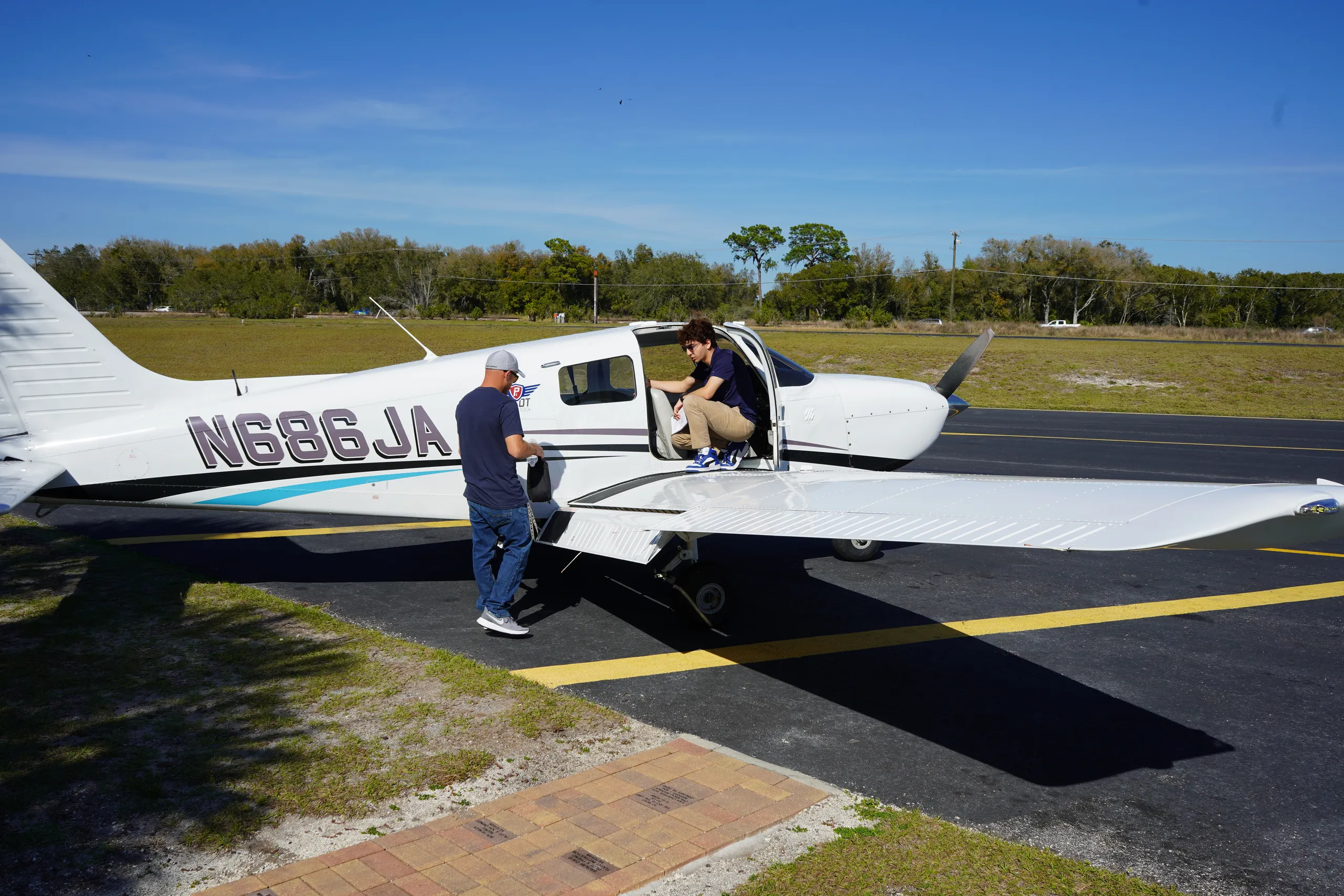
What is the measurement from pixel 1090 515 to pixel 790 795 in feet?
6.55

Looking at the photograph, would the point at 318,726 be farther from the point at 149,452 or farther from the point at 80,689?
the point at 149,452

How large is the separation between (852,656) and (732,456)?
2068 mm

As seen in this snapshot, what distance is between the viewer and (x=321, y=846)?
366cm

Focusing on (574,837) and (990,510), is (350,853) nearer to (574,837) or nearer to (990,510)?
(574,837)

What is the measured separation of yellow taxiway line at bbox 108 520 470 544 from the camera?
363 inches

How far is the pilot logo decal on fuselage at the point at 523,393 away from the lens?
7109 millimetres

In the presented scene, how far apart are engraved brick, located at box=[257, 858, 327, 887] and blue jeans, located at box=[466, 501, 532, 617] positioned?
9.50ft

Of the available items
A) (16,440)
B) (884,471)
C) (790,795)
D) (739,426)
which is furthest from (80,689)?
(884,471)

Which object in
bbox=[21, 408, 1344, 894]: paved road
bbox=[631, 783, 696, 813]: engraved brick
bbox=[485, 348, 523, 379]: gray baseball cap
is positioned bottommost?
bbox=[21, 408, 1344, 894]: paved road

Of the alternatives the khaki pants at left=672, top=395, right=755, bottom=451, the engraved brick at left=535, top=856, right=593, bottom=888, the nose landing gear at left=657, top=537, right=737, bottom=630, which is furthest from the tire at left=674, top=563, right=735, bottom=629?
the engraved brick at left=535, top=856, right=593, bottom=888

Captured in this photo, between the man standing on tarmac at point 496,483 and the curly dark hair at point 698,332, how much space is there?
161 cm

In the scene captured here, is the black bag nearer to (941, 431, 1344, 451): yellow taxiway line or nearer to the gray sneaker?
the gray sneaker

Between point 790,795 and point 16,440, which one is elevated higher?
point 16,440

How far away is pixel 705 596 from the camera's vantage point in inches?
262
